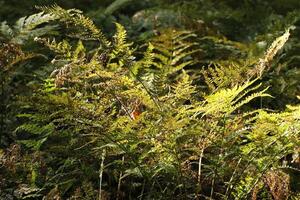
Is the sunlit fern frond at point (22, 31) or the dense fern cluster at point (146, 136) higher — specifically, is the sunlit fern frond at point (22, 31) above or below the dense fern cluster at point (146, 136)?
above

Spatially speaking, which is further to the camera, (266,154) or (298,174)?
(298,174)

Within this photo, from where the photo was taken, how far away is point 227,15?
3951 millimetres

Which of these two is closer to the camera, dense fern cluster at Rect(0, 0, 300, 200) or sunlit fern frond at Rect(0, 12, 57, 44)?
dense fern cluster at Rect(0, 0, 300, 200)

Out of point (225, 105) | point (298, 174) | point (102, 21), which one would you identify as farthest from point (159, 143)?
point (102, 21)

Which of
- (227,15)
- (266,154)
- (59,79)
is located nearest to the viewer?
(59,79)

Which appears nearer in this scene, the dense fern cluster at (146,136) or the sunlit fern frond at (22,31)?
the dense fern cluster at (146,136)

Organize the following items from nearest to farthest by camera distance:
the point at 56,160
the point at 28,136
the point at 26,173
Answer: the point at 26,173, the point at 56,160, the point at 28,136

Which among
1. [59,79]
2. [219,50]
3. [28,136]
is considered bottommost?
[28,136]

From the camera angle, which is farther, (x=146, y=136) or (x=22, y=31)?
(x=22, y=31)

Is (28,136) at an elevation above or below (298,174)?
above

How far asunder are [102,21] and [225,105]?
7.25 feet

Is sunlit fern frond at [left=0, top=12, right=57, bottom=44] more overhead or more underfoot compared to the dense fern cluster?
more overhead

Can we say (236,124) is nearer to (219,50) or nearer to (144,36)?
(219,50)

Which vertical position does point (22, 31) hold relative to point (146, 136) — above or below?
above
